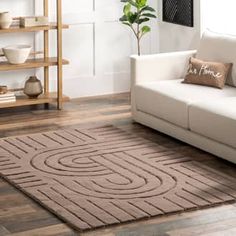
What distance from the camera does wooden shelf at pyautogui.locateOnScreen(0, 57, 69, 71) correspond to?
6923mm

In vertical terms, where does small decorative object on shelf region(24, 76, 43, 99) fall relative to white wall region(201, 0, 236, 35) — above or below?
below

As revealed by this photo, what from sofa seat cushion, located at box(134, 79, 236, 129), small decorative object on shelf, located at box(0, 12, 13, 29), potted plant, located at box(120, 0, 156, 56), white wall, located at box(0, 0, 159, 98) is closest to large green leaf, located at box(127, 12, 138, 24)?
potted plant, located at box(120, 0, 156, 56)

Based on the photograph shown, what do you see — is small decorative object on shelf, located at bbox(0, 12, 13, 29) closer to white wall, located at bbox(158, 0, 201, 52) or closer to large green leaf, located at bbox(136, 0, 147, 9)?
large green leaf, located at bbox(136, 0, 147, 9)

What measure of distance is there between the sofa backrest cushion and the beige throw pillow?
67 millimetres

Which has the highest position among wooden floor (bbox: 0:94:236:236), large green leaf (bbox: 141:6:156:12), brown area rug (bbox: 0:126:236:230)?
large green leaf (bbox: 141:6:156:12)

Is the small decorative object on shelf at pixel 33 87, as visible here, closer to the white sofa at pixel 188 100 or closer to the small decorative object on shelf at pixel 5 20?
the small decorative object on shelf at pixel 5 20

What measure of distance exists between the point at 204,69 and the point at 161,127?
0.57 meters

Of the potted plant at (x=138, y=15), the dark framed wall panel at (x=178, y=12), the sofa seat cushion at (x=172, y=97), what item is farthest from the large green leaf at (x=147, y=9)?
the sofa seat cushion at (x=172, y=97)

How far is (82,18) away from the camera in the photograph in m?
7.61

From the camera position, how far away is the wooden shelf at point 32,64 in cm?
692

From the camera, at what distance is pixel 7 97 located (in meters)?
Result: 7.01

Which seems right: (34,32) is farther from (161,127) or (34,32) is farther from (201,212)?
(201,212)

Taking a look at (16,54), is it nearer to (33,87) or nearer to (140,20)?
(33,87)

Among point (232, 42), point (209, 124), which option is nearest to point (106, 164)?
point (209, 124)
